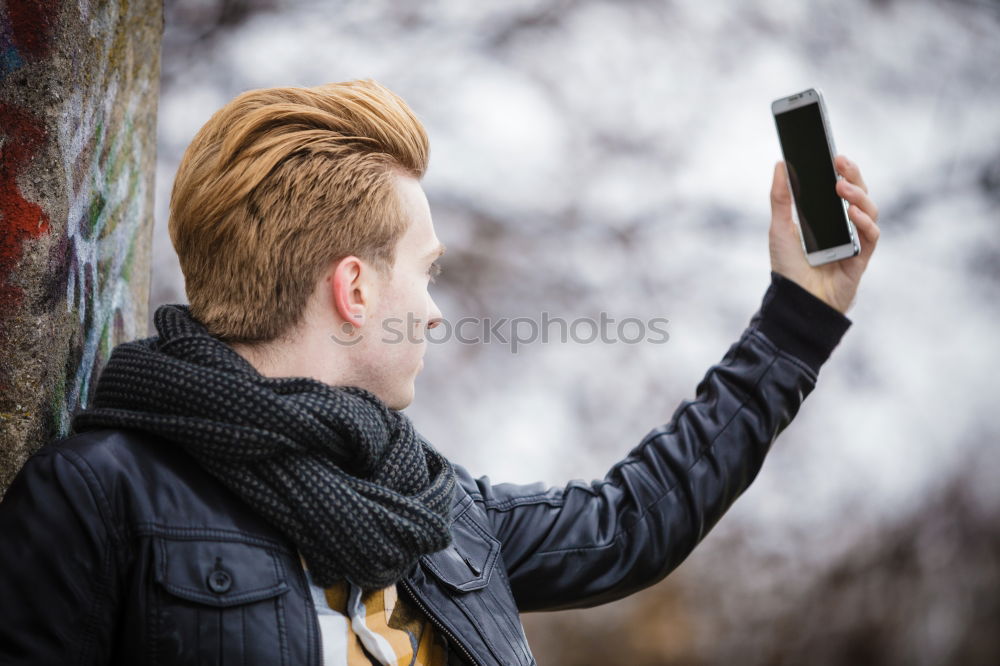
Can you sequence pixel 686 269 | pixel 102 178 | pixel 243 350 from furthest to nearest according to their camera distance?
pixel 686 269, pixel 102 178, pixel 243 350

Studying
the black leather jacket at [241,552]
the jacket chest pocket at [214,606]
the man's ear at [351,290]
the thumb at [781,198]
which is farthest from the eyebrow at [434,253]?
the thumb at [781,198]

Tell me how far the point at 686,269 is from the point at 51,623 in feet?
9.59

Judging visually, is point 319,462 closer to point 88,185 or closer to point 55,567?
point 55,567

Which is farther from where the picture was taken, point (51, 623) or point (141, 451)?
point (141, 451)

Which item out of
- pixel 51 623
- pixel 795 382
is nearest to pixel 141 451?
pixel 51 623

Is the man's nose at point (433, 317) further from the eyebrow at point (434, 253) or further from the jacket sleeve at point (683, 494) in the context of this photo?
the jacket sleeve at point (683, 494)

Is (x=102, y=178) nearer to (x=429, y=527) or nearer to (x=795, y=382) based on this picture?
(x=429, y=527)

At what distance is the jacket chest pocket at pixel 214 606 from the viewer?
1056 mm

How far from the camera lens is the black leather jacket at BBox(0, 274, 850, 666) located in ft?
3.41

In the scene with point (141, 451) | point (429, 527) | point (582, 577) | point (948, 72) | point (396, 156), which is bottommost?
point (582, 577)

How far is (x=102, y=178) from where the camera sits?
61.6 inches

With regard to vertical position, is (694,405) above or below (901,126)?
below

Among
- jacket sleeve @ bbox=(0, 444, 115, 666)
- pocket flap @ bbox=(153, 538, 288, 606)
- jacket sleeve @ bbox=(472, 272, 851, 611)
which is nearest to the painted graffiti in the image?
jacket sleeve @ bbox=(0, 444, 115, 666)

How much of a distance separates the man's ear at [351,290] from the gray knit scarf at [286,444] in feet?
0.52
